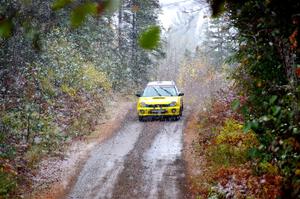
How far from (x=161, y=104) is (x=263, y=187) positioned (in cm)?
1094

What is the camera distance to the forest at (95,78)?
1989mm

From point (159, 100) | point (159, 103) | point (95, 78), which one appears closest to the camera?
point (159, 103)

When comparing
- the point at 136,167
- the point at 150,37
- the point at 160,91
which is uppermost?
the point at 150,37

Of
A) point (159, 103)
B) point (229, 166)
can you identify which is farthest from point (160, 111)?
point (229, 166)

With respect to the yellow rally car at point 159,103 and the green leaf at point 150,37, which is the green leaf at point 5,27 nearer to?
the green leaf at point 150,37

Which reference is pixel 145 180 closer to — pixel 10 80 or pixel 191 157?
pixel 191 157

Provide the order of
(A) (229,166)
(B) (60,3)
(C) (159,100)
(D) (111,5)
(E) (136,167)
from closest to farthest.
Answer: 1. (D) (111,5)
2. (B) (60,3)
3. (A) (229,166)
4. (E) (136,167)
5. (C) (159,100)

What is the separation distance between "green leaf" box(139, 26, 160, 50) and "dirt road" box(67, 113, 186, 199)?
27.6 feet

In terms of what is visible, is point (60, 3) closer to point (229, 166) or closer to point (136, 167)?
point (229, 166)

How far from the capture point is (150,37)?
4.64ft

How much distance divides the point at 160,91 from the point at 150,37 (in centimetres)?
1800

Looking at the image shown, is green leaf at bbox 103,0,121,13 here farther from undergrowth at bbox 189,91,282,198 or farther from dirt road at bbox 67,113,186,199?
dirt road at bbox 67,113,186,199

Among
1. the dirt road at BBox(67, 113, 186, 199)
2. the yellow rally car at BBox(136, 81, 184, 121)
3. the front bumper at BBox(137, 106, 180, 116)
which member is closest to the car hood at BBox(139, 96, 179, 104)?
the yellow rally car at BBox(136, 81, 184, 121)

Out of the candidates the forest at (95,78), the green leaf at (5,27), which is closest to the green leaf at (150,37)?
the forest at (95,78)
